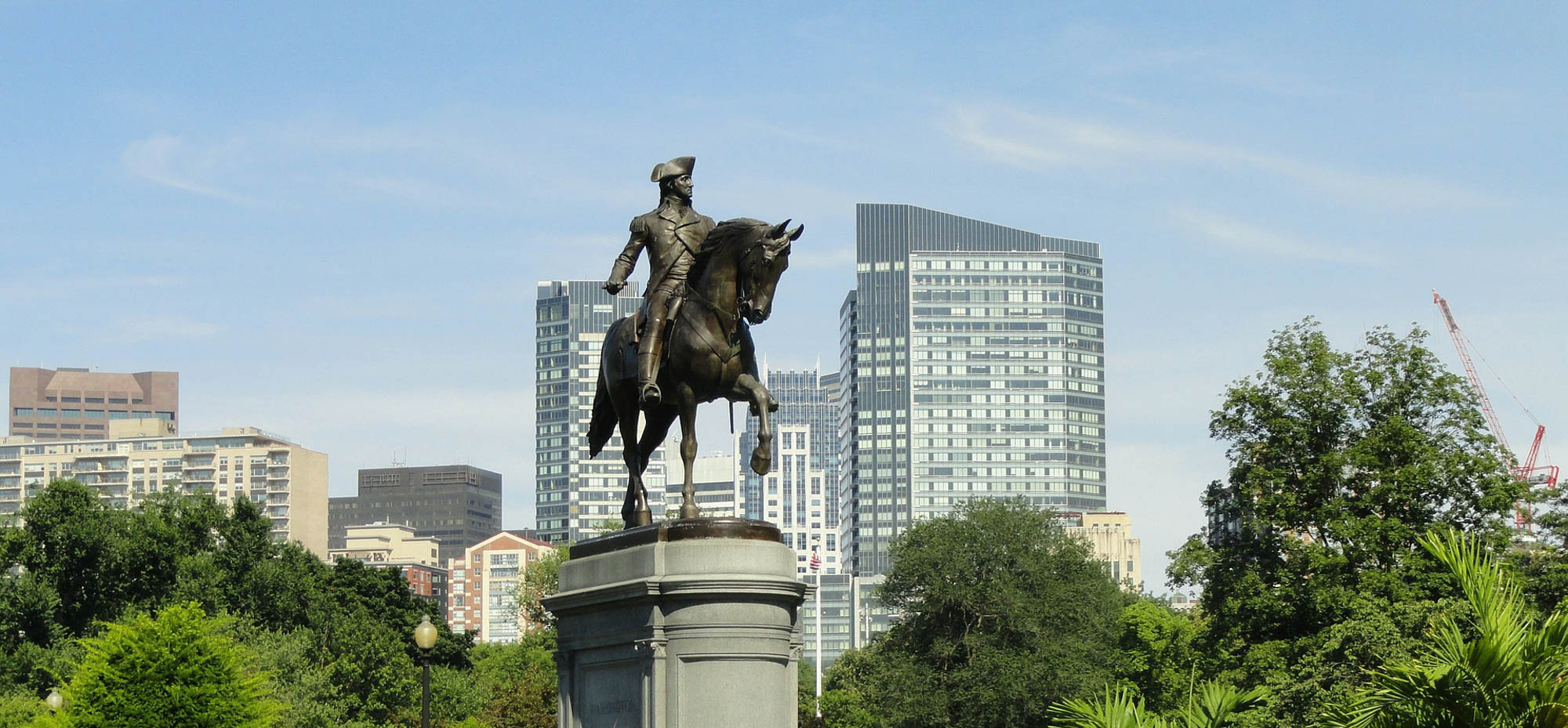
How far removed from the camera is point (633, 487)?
2342 centimetres

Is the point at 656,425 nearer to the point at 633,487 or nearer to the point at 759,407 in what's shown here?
the point at 633,487

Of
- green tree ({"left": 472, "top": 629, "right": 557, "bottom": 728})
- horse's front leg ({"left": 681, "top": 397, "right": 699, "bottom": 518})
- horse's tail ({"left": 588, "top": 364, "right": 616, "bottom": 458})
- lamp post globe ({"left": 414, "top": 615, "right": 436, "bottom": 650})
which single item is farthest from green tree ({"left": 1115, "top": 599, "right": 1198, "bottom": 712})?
horse's front leg ({"left": 681, "top": 397, "right": 699, "bottom": 518})

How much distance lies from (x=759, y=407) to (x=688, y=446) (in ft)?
3.42

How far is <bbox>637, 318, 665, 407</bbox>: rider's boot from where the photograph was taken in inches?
834

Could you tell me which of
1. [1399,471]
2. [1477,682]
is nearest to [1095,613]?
[1399,471]

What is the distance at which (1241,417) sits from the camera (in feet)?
170

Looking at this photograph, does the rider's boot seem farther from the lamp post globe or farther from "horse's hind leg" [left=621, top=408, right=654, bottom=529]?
the lamp post globe

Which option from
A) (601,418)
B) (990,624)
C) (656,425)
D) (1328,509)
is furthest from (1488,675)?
(990,624)

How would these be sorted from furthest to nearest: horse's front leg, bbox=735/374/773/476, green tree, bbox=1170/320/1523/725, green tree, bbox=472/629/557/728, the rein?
green tree, bbox=472/629/557/728 < green tree, bbox=1170/320/1523/725 < the rein < horse's front leg, bbox=735/374/773/476

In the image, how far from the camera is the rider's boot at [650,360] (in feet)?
69.5

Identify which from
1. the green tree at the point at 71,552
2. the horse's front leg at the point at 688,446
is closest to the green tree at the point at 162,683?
the green tree at the point at 71,552

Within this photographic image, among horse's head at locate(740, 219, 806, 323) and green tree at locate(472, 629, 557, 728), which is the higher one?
horse's head at locate(740, 219, 806, 323)

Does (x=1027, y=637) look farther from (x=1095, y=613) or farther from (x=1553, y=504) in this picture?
(x=1553, y=504)

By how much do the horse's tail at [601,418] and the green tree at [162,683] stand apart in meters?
26.5
